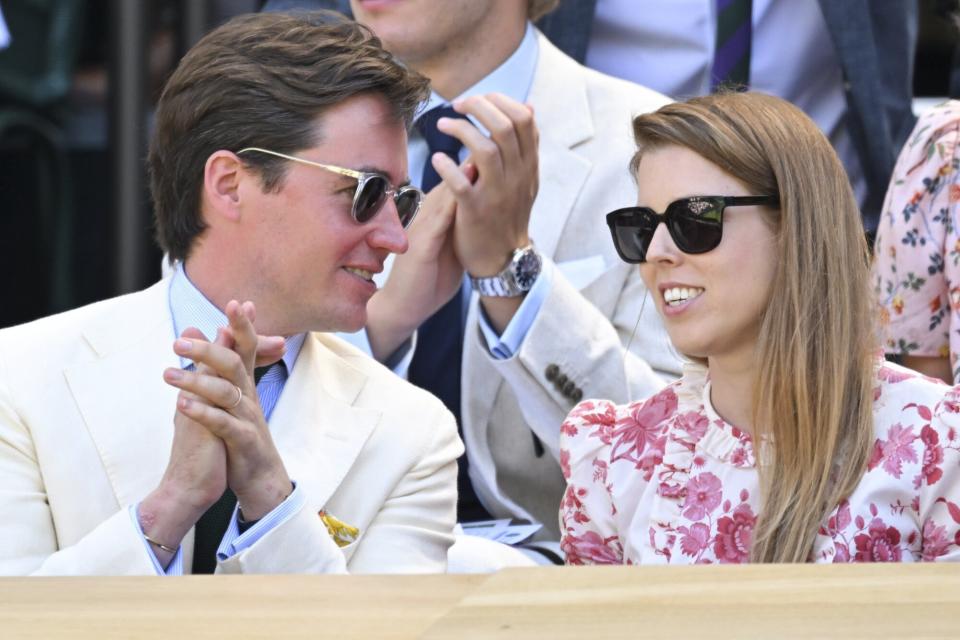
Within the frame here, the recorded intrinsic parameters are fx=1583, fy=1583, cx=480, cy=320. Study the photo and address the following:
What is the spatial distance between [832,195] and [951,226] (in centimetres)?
78

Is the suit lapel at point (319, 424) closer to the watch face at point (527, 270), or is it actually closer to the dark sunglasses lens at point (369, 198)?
the dark sunglasses lens at point (369, 198)

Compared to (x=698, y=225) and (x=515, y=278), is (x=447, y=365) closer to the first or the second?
(x=515, y=278)

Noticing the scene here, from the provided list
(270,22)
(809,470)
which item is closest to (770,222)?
(809,470)

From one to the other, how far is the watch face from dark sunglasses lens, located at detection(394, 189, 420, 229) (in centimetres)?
31

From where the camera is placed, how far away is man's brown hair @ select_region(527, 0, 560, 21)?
11.4 ft

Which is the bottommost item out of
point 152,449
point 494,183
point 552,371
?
point 552,371

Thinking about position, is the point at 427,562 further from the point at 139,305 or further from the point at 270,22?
the point at 270,22

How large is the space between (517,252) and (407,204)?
1.09ft

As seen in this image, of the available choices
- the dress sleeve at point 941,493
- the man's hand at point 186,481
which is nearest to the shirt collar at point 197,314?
the man's hand at point 186,481

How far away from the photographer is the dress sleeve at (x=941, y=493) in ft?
6.61

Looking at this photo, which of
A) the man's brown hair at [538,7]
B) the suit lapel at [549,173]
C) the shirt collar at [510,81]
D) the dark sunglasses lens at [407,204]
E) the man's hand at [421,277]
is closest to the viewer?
the dark sunglasses lens at [407,204]

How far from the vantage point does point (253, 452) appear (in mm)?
2066

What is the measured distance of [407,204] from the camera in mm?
2600

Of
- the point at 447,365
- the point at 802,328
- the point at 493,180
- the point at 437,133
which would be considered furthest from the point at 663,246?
the point at 437,133
